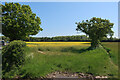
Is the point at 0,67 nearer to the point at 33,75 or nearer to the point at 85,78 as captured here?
the point at 33,75

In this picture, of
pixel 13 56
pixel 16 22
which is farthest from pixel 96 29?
pixel 13 56

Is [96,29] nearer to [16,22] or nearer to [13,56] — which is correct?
[16,22]

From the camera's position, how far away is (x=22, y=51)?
1222cm

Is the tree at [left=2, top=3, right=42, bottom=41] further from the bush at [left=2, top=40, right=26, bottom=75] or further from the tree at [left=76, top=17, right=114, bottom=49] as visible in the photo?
the bush at [left=2, top=40, right=26, bottom=75]

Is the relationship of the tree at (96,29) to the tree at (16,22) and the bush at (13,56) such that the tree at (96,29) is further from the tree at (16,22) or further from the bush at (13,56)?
the bush at (13,56)

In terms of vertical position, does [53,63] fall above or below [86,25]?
below

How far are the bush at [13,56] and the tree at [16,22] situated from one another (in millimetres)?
23586

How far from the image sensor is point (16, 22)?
3603 centimetres

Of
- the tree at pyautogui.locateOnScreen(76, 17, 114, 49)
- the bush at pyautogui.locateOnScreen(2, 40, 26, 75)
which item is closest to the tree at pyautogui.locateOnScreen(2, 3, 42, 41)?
the tree at pyautogui.locateOnScreen(76, 17, 114, 49)

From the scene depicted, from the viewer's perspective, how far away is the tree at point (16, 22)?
3531cm

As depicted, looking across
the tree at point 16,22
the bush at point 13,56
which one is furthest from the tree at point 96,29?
the bush at point 13,56

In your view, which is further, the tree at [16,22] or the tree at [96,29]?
the tree at [16,22]

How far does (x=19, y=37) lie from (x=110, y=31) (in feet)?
86.8

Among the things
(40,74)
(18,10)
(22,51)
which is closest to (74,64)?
(40,74)
